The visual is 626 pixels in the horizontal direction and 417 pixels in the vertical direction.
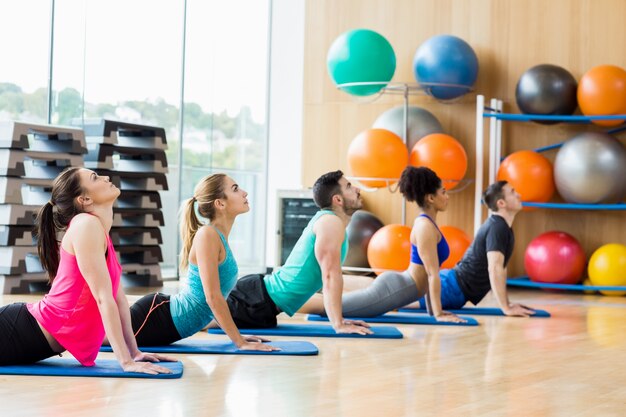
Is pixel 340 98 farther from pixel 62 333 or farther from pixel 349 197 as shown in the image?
pixel 62 333

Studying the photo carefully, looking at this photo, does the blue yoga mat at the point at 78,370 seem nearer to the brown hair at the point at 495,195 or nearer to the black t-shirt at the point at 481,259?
the black t-shirt at the point at 481,259

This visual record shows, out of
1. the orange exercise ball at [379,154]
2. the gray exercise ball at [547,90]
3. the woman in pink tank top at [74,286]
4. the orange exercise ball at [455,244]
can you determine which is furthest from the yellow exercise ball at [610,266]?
the woman in pink tank top at [74,286]

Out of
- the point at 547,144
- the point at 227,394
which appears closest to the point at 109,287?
the point at 227,394

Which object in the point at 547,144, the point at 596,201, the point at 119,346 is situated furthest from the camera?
the point at 547,144

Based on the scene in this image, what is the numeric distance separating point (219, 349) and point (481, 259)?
2170mm

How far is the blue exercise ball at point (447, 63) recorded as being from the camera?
6.85 metres

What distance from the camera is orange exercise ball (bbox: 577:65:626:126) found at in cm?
640

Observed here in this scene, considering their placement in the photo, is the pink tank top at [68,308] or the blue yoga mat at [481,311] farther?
the blue yoga mat at [481,311]

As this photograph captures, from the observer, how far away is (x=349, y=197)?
4.10 metres

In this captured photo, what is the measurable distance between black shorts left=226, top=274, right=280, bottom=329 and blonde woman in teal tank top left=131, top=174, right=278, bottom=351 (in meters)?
0.64

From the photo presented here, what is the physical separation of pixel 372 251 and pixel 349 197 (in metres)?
2.53

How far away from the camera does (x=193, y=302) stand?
3461mm

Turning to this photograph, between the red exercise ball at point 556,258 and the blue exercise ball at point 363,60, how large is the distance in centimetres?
167

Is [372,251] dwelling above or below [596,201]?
below
